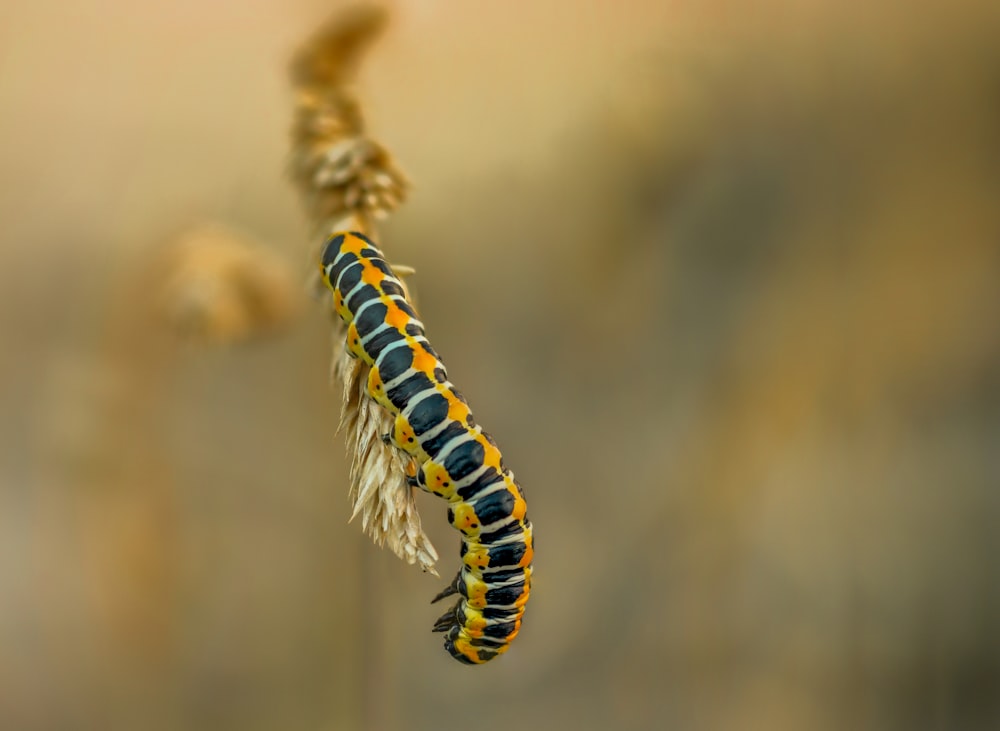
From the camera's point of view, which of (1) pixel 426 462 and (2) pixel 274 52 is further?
(2) pixel 274 52

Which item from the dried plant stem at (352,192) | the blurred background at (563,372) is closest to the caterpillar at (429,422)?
the dried plant stem at (352,192)

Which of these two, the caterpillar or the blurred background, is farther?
the blurred background

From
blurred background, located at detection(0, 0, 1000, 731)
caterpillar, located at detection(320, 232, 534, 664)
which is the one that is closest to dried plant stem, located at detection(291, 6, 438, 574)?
caterpillar, located at detection(320, 232, 534, 664)

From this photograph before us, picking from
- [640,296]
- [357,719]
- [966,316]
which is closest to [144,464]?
[357,719]

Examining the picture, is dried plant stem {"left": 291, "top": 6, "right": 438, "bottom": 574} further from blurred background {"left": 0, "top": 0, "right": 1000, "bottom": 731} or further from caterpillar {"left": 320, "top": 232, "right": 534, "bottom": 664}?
blurred background {"left": 0, "top": 0, "right": 1000, "bottom": 731}

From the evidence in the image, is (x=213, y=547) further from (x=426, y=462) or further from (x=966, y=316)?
(x=966, y=316)

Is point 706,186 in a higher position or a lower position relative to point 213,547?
higher

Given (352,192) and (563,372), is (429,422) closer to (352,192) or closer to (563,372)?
(352,192)
